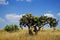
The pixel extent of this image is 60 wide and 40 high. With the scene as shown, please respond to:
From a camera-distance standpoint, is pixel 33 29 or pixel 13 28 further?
pixel 13 28

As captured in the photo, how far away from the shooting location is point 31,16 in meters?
9.15

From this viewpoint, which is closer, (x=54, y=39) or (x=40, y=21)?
(x=54, y=39)

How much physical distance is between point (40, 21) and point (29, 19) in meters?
0.66

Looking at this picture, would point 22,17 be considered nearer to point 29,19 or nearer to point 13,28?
point 29,19

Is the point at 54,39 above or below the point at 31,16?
below

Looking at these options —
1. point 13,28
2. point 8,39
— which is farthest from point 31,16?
point 8,39

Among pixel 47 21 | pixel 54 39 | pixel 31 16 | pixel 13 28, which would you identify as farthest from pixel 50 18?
pixel 54 39

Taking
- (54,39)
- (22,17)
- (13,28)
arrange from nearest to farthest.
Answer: (54,39), (22,17), (13,28)

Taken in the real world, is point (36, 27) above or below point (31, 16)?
below

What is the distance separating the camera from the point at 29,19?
30.5 feet

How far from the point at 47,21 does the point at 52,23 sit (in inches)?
12.1

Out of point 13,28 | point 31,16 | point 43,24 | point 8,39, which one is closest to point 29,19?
point 31,16

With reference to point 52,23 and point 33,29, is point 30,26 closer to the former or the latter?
point 33,29

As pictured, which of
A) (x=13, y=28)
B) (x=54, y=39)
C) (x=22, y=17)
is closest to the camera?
(x=54, y=39)
